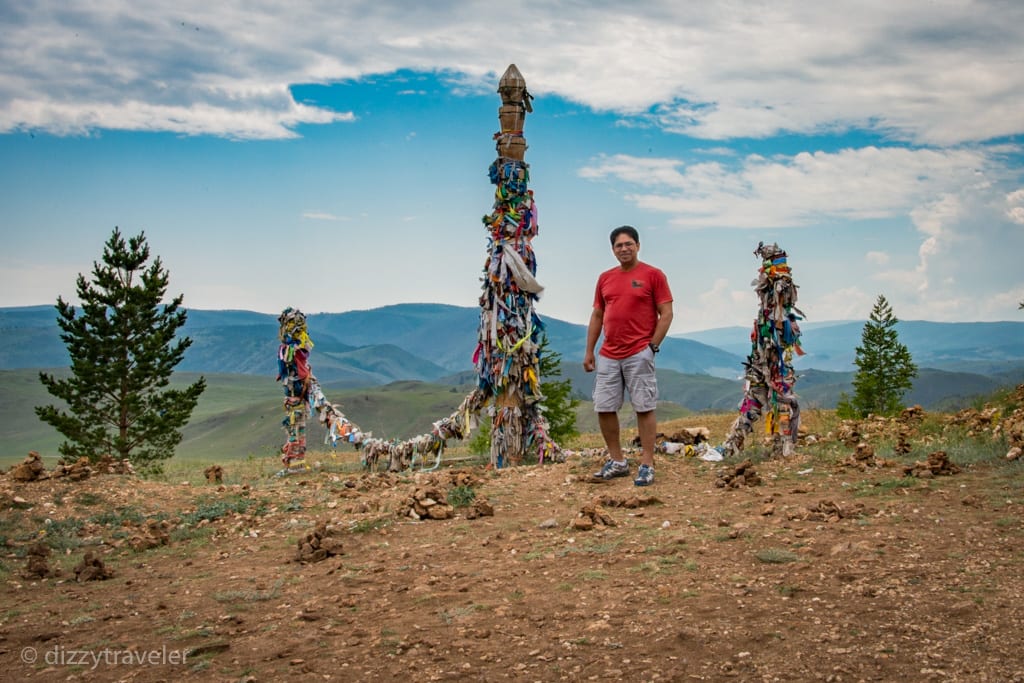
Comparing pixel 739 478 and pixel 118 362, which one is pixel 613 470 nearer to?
pixel 739 478

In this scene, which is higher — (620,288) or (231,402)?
(620,288)

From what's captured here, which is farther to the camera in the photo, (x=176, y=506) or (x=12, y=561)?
(x=176, y=506)

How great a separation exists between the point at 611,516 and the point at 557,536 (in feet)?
2.23

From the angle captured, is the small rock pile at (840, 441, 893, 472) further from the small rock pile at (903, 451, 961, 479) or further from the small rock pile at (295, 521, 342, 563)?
the small rock pile at (295, 521, 342, 563)

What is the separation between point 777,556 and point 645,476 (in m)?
2.77

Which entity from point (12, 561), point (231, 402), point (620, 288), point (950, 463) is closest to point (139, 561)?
point (12, 561)

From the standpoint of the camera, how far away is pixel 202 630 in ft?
16.9

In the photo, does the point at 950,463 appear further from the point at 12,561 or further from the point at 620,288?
the point at 12,561

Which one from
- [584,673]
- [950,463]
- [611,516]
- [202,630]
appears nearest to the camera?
[584,673]

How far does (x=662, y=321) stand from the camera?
317 inches

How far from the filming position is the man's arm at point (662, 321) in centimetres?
800

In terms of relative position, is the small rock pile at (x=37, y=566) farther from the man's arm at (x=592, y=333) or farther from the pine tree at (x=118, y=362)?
the pine tree at (x=118, y=362)

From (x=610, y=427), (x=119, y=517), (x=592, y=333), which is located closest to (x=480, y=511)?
(x=610, y=427)

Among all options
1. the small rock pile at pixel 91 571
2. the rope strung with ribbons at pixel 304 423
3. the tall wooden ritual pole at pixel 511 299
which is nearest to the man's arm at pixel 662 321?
the tall wooden ritual pole at pixel 511 299
